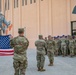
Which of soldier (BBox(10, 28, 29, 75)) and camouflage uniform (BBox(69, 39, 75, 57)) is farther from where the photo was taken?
camouflage uniform (BBox(69, 39, 75, 57))

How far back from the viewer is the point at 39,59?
13.1 metres

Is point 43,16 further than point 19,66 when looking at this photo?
Yes

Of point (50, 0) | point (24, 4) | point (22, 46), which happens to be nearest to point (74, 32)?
point (50, 0)

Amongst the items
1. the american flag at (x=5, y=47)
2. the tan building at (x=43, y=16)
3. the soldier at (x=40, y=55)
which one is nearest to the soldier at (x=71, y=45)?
the tan building at (x=43, y=16)

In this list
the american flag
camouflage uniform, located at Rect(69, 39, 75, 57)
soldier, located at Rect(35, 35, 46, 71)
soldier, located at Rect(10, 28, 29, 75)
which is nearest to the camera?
soldier, located at Rect(10, 28, 29, 75)

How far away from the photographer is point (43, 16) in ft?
94.8

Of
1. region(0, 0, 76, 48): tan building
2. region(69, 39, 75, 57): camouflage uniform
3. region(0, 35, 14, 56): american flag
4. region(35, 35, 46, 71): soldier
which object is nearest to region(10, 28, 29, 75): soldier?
region(35, 35, 46, 71): soldier

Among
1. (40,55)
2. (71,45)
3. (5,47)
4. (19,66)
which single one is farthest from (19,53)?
(71,45)

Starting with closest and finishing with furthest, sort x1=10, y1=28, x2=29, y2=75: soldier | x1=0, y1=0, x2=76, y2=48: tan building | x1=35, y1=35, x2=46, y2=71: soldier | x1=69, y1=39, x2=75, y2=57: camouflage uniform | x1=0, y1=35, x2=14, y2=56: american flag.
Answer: x1=10, y1=28, x2=29, y2=75: soldier
x1=35, y1=35, x2=46, y2=71: soldier
x1=0, y1=35, x2=14, y2=56: american flag
x1=69, y1=39, x2=75, y2=57: camouflage uniform
x1=0, y1=0, x2=76, y2=48: tan building

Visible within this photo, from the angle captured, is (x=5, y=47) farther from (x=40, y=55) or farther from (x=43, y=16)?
(x=43, y=16)

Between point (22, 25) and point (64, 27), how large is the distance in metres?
6.30

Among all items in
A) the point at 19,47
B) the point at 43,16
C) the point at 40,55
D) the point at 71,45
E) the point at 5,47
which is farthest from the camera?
the point at 43,16

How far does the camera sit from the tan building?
26812 millimetres

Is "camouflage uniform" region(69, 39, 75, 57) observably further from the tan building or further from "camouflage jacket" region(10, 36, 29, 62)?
"camouflage jacket" region(10, 36, 29, 62)
